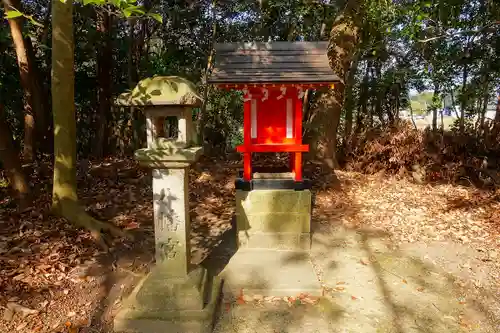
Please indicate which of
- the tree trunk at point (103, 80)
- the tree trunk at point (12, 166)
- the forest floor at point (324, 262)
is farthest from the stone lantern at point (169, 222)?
the tree trunk at point (103, 80)

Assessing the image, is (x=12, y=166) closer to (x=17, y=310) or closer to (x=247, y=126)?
(x=17, y=310)

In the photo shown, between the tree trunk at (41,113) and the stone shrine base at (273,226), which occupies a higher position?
the tree trunk at (41,113)

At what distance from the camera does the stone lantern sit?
3900 mm

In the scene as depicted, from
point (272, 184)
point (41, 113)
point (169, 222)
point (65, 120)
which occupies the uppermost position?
point (41, 113)

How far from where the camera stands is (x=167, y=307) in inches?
161

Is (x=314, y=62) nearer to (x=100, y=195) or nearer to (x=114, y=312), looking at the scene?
(x=114, y=312)

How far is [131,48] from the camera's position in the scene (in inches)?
470

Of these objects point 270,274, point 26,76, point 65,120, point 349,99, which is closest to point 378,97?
point 349,99

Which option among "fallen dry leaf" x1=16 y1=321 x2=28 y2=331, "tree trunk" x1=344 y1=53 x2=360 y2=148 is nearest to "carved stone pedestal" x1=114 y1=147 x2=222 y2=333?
"fallen dry leaf" x1=16 y1=321 x2=28 y2=331

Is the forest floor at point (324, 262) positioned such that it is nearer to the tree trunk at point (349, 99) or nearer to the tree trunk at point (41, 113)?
the tree trunk at point (41, 113)

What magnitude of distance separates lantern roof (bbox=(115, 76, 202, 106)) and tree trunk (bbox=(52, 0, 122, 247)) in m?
1.81

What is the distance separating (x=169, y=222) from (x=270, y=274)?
186 cm

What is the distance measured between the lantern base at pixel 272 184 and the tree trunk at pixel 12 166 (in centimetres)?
367

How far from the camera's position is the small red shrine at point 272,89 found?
5648 millimetres
